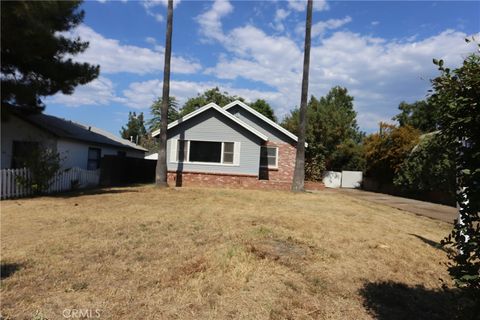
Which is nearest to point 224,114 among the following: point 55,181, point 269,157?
point 269,157

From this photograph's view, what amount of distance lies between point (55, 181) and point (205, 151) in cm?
827

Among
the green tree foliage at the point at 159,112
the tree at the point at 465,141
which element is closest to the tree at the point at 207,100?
the green tree foliage at the point at 159,112

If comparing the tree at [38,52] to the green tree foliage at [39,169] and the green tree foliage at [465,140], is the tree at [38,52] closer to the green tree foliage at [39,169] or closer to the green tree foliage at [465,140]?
the green tree foliage at [39,169]

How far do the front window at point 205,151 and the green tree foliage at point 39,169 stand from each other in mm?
7781

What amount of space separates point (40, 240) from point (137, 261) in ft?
7.82

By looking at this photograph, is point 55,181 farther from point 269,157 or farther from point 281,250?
point 269,157

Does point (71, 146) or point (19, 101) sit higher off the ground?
point (19, 101)

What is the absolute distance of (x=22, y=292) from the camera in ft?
15.3

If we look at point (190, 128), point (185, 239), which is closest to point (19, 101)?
point (190, 128)

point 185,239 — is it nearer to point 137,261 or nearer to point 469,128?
point 137,261

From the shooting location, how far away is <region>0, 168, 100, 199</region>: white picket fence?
44.7 feet

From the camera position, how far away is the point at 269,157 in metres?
24.9

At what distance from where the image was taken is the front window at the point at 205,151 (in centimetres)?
2184

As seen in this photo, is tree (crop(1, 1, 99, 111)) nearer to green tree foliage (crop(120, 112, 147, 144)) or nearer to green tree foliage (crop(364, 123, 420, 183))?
green tree foliage (crop(364, 123, 420, 183))
